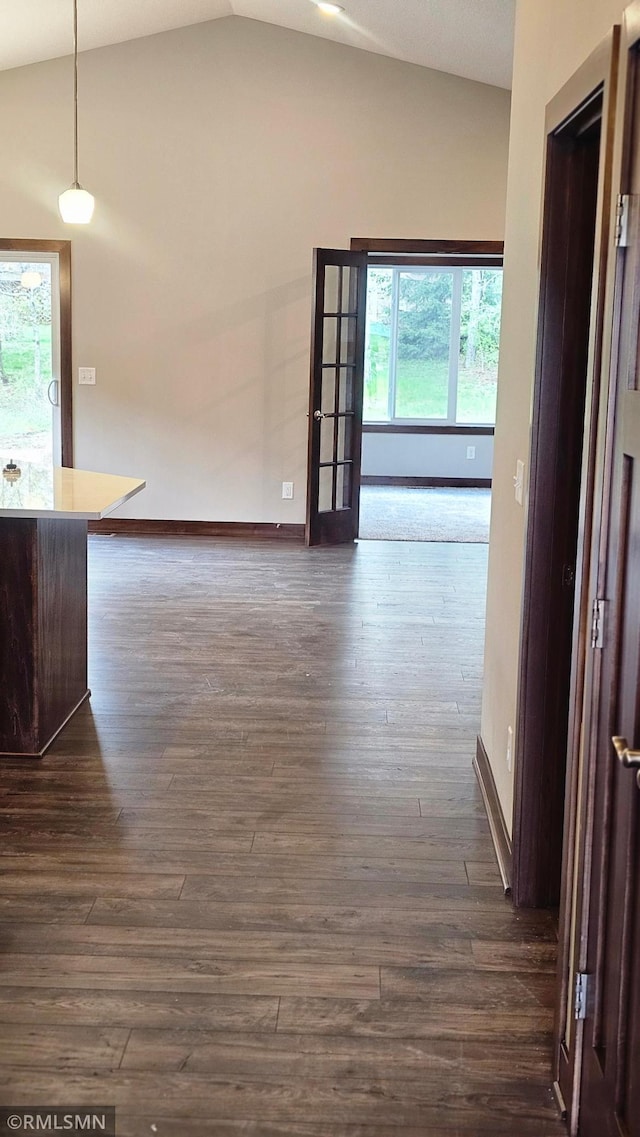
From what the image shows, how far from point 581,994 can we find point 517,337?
6.24ft

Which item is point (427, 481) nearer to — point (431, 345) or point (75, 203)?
point (431, 345)

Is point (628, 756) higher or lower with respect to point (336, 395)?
lower

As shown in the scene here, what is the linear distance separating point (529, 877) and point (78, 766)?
1.67 meters

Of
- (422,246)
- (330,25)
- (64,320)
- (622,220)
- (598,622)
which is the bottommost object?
(598,622)

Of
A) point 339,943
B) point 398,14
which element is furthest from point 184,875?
point 398,14

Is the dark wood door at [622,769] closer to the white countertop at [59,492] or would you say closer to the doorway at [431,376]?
the white countertop at [59,492]

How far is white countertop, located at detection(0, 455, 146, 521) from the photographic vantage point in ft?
11.7

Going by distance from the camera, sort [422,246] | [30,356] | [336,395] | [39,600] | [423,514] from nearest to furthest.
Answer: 1. [39,600]
2. [422,246]
3. [336,395]
4. [30,356]
5. [423,514]

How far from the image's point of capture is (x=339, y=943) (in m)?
2.70

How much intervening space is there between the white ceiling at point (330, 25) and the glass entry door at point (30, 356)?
1.41 meters

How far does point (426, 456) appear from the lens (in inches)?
452

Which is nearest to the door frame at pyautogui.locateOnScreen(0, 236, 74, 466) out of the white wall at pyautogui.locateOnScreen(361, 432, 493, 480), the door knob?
the white wall at pyautogui.locateOnScreen(361, 432, 493, 480)

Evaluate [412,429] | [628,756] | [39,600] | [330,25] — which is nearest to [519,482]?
[628,756]

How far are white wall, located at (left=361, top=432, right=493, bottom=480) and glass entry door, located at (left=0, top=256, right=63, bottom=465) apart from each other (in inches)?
158
